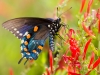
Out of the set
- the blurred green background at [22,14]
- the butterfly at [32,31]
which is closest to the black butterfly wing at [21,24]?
the butterfly at [32,31]

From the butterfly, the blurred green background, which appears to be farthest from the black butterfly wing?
the blurred green background

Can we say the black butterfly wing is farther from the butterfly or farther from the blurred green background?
the blurred green background

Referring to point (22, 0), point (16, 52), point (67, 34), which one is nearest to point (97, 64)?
point (67, 34)

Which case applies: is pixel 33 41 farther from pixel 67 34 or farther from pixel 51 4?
pixel 51 4

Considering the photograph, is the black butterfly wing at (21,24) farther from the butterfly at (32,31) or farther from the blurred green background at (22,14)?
the blurred green background at (22,14)

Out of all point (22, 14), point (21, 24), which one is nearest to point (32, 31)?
point (21, 24)

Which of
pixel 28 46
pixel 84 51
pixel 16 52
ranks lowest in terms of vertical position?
pixel 16 52

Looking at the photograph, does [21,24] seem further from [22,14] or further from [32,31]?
[22,14]
